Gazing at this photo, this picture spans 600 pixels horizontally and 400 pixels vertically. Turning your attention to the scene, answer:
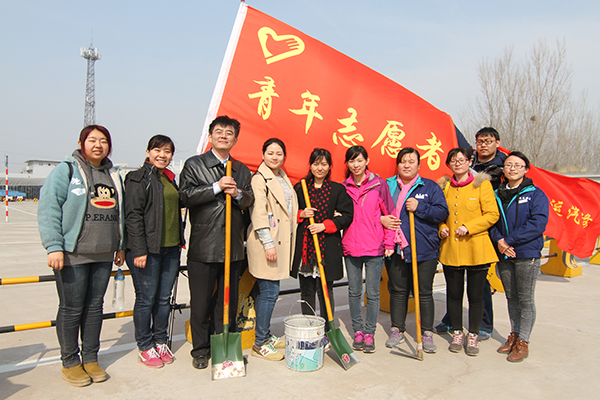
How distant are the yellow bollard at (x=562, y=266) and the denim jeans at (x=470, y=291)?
16.5ft

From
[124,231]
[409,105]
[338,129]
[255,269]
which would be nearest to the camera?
[124,231]

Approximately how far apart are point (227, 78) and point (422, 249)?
2384 millimetres

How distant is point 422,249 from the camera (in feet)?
12.1

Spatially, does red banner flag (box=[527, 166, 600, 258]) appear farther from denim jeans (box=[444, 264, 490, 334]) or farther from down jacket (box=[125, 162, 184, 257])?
down jacket (box=[125, 162, 184, 257])

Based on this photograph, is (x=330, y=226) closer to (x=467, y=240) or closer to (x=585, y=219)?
(x=467, y=240)

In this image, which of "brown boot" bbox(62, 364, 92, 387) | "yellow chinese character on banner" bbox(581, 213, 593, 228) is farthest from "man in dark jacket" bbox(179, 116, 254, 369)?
"yellow chinese character on banner" bbox(581, 213, 593, 228)

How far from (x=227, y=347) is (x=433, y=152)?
3.02 metres

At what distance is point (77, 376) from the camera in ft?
9.50

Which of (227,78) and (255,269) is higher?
(227,78)

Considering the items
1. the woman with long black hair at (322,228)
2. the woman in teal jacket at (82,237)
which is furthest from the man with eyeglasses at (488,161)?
the woman in teal jacket at (82,237)

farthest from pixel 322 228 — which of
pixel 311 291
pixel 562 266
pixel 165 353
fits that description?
pixel 562 266

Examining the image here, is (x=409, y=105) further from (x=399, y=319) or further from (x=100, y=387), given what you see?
(x=100, y=387)

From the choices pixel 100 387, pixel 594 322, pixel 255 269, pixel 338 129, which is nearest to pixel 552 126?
pixel 594 322

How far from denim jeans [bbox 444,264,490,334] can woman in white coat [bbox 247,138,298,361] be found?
5.12 ft
